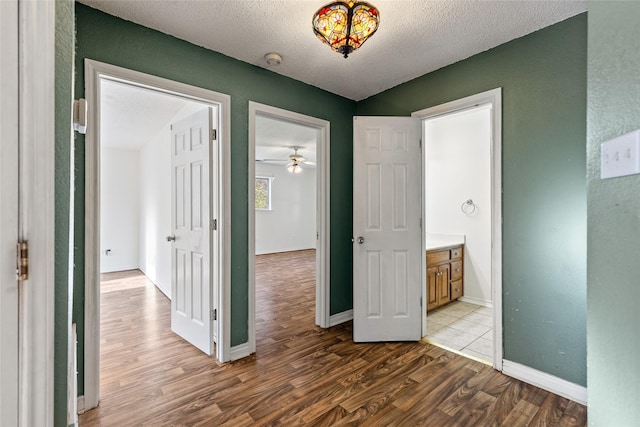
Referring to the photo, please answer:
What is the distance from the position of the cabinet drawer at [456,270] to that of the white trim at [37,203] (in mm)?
3722

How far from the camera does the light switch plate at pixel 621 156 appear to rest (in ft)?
2.39

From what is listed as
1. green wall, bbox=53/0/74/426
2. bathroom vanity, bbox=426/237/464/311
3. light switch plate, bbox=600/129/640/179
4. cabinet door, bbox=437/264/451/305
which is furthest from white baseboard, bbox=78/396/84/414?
cabinet door, bbox=437/264/451/305

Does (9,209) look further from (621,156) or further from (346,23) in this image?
(346,23)

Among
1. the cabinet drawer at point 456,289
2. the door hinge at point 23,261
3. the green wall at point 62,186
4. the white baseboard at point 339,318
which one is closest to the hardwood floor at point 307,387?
the white baseboard at point 339,318

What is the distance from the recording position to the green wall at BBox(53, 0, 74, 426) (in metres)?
0.67

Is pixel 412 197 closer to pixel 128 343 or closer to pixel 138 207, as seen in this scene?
pixel 128 343

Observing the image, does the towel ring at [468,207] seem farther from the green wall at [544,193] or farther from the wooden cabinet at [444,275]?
the green wall at [544,193]

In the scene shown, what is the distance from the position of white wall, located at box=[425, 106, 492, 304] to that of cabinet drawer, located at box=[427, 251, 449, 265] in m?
0.53

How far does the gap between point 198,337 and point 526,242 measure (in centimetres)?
270

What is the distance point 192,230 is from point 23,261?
1.96m

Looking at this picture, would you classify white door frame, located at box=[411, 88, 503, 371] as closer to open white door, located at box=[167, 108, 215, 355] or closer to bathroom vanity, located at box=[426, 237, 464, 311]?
bathroom vanity, located at box=[426, 237, 464, 311]

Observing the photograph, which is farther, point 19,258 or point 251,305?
point 251,305

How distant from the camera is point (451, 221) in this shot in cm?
397

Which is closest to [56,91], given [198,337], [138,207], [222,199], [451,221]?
[222,199]
